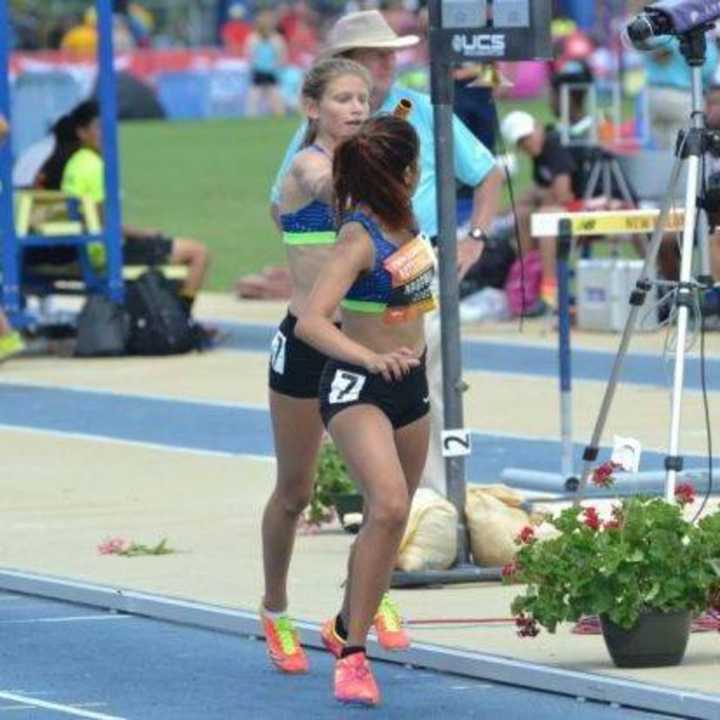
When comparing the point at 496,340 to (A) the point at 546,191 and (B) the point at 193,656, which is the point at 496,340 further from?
(B) the point at 193,656

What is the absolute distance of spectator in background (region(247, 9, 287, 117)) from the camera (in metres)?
54.4

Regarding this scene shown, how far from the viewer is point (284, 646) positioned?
9531 millimetres

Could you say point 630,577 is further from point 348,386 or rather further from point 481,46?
point 481,46

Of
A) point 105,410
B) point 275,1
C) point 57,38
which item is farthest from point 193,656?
point 275,1

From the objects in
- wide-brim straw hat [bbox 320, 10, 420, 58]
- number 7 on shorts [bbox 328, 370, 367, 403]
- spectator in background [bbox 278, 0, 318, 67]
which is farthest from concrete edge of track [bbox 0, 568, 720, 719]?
spectator in background [bbox 278, 0, 318, 67]

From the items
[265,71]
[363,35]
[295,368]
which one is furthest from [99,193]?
[265,71]

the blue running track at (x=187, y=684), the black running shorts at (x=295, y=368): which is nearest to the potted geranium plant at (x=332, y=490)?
the blue running track at (x=187, y=684)

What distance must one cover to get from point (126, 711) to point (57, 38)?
177ft

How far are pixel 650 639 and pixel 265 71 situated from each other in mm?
45329

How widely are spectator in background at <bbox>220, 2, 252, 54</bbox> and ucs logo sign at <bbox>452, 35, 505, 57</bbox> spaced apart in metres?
48.2

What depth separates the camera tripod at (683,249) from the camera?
9.98 m

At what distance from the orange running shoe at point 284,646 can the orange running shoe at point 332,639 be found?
0.10 meters

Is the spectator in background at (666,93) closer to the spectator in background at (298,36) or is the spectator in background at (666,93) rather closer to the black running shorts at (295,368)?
the black running shorts at (295,368)

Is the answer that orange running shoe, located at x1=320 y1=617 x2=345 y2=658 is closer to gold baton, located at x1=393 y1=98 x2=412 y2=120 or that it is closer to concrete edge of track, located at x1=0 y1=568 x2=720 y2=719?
concrete edge of track, located at x1=0 y1=568 x2=720 y2=719
